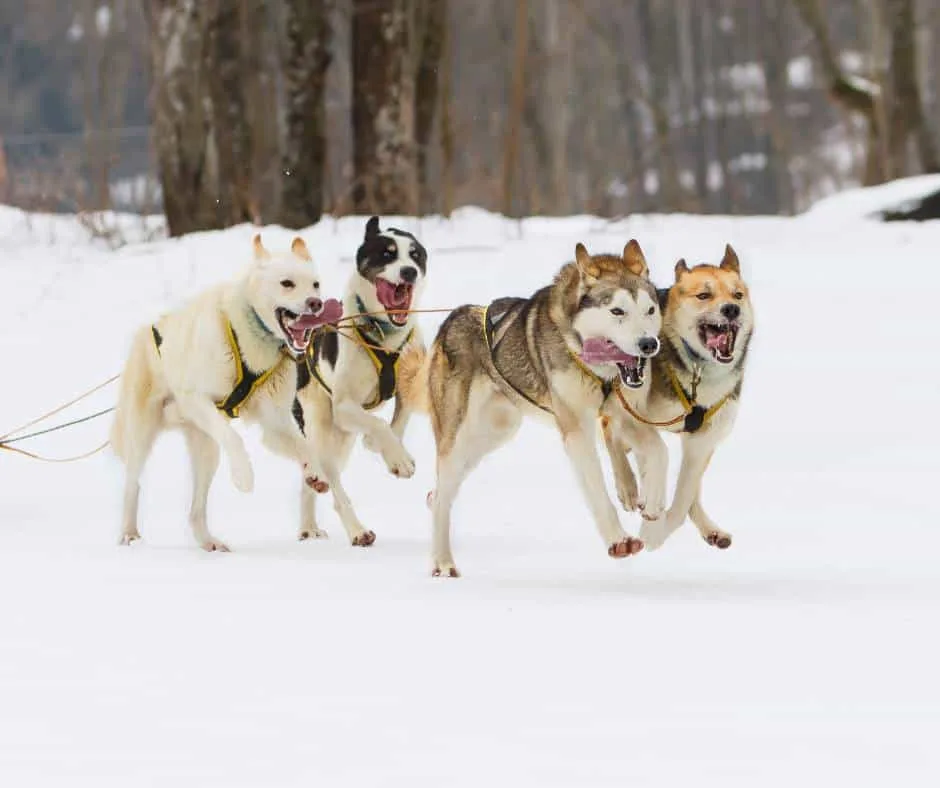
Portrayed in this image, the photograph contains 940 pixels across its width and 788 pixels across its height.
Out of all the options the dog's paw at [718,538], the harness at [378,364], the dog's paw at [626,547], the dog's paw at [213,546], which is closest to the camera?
the dog's paw at [626,547]

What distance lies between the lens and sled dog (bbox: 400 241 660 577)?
573 cm

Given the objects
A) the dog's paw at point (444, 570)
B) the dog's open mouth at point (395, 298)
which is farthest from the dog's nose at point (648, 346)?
the dog's open mouth at point (395, 298)

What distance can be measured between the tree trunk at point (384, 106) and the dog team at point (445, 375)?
890 centimetres

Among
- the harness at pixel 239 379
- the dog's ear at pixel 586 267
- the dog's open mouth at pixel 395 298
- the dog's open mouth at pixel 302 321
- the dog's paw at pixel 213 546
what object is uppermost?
the dog's ear at pixel 586 267

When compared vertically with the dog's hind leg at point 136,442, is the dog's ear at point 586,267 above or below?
above

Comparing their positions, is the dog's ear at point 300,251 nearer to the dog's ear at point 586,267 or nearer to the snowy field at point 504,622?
the snowy field at point 504,622

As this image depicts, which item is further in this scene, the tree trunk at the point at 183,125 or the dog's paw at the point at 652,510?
the tree trunk at the point at 183,125

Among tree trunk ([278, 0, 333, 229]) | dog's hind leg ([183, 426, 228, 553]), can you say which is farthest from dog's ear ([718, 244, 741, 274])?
tree trunk ([278, 0, 333, 229])

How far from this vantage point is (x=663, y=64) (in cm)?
4206

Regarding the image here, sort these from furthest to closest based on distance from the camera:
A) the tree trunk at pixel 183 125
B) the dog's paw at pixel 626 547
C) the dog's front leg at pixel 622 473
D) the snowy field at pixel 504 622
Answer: the tree trunk at pixel 183 125
the dog's front leg at pixel 622 473
the dog's paw at pixel 626 547
the snowy field at pixel 504 622

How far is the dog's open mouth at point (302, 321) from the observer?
659 cm

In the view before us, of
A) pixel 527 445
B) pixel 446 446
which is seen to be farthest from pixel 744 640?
pixel 527 445

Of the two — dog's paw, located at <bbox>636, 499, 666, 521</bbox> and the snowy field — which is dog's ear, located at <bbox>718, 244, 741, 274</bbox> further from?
the snowy field

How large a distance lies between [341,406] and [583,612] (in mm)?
2233
